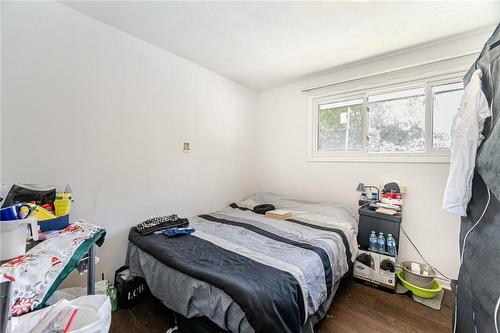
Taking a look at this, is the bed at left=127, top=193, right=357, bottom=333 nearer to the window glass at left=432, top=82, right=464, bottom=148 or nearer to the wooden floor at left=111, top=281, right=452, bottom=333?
the wooden floor at left=111, top=281, right=452, bottom=333

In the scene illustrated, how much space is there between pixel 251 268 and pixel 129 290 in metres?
1.17

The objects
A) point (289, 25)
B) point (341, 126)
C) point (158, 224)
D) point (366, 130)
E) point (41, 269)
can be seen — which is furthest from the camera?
point (341, 126)

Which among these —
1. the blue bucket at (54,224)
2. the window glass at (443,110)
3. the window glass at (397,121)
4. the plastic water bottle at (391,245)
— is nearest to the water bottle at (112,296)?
the blue bucket at (54,224)

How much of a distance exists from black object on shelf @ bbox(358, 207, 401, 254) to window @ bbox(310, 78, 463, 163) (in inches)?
26.0

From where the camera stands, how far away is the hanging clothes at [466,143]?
1.24 metres

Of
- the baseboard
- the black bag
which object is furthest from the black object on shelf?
Answer: the black bag

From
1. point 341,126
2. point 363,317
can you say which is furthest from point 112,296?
point 341,126

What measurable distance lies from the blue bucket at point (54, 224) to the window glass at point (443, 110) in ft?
10.7

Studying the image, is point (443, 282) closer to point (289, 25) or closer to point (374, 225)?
point (374, 225)

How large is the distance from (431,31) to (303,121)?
1567 mm

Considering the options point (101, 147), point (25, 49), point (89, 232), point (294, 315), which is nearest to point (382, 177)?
point (294, 315)

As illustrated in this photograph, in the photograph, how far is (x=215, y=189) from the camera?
9.66 ft

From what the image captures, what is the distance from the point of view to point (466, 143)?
1.28m

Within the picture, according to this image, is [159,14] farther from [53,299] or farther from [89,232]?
[53,299]
